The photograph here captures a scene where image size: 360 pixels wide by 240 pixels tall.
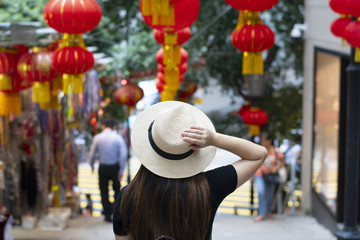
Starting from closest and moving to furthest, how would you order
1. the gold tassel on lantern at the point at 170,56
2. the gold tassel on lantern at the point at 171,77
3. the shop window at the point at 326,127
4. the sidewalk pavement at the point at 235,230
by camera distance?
the gold tassel on lantern at the point at 170,56, the gold tassel on lantern at the point at 171,77, the sidewalk pavement at the point at 235,230, the shop window at the point at 326,127

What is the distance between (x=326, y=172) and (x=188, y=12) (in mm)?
6029

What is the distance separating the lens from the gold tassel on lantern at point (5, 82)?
6.34m

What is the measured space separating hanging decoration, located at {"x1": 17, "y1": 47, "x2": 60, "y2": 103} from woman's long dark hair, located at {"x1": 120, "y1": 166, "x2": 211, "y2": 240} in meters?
3.71

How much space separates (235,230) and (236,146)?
631 centimetres

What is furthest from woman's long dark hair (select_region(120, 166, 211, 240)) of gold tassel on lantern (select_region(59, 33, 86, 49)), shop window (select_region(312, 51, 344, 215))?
shop window (select_region(312, 51, 344, 215))

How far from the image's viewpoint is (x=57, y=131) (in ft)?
31.0

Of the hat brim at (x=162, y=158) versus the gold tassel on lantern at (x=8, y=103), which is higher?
the hat brim at (x=162, y=158)

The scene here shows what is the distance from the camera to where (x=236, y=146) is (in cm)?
265

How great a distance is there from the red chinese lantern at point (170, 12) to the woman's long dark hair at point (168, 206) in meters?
1.53

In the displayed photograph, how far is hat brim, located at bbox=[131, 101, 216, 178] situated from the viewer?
2.58m

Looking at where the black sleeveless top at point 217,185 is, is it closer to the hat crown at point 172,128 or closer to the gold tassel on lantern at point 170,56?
the hat crown at point 172,128

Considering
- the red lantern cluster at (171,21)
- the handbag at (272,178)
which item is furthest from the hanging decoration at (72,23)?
the handbag at (272,178)

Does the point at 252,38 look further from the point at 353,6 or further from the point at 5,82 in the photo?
the point at 5,82

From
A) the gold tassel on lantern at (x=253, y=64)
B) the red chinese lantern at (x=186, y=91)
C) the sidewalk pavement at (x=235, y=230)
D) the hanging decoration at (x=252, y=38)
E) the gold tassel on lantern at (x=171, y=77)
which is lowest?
the sidewalk pavement at (x=235, y=230)
